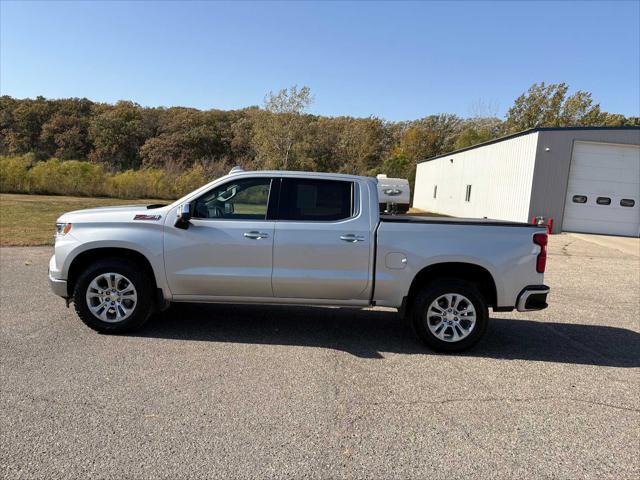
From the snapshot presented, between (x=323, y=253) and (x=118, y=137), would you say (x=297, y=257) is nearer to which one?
(x=323, y=253)

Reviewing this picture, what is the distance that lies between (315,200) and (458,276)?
180cm

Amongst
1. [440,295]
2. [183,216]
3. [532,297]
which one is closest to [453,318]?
[440,295]

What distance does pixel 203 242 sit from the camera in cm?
515

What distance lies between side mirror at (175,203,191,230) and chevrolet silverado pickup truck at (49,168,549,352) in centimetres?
1

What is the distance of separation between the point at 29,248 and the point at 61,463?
9.75 m

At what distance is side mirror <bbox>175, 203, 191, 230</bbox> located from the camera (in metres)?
5.09

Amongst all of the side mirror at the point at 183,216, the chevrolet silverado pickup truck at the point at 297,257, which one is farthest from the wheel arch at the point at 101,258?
the side mirror at the point at 183,216

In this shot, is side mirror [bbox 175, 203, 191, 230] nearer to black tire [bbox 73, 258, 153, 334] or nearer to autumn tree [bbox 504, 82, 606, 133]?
black tire [bbox 73, 258, 153, 334]

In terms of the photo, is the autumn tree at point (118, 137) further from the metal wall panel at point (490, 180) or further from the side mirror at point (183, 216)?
the side mirror at point (183, 216)

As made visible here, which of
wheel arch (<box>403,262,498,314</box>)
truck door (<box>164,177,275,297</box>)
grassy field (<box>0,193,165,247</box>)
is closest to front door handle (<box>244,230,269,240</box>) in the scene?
truck door (<box>164,177,275,297</box>)

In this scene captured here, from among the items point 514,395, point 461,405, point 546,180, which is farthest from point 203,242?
point 546,180

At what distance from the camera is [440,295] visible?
16.5 ft

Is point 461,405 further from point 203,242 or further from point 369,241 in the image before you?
point 203,242

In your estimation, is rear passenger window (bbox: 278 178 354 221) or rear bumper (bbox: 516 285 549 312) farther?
rear passenger window (bbox: 278 178 354 221)
